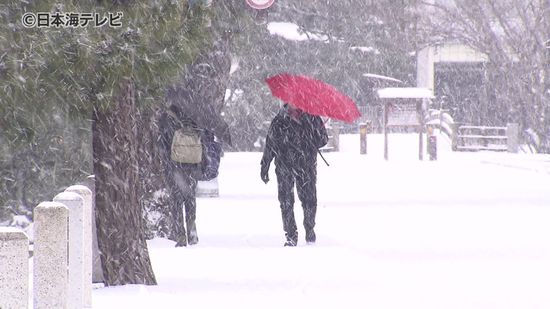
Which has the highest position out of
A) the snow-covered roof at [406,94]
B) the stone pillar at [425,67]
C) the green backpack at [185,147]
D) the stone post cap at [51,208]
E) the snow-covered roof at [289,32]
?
the snow-covered roof at [289,32]

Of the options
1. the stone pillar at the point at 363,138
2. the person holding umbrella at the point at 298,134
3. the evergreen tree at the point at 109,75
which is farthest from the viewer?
the stone pillar at the point at 363,138

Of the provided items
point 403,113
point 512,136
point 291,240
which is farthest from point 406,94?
point 291,240

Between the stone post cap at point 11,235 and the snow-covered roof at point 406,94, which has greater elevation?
the snow-covered roof at point 406,94

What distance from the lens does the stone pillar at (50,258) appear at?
20.5ft

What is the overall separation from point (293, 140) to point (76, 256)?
5.51 m

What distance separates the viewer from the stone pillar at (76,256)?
23.5 ft

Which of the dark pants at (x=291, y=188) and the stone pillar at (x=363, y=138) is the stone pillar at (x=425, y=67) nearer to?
the stone pillar at (x=363, y=138)

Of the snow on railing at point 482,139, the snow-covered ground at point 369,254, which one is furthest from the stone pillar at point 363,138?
the snow-covered ground at point 369,254

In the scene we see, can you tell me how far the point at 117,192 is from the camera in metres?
9.13

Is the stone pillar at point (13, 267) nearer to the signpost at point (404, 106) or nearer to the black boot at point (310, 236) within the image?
the black boot at point (310, 236)

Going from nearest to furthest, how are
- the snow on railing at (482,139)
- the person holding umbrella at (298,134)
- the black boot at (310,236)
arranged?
the person holding umbrella at (298,134), the black boot at (310,236), the snow on railing at (482,139)

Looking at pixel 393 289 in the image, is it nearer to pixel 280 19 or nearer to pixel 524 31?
pixel 524 31

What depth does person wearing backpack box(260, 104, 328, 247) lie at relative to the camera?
1250 centimetres

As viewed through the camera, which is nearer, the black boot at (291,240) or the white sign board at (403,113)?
the black boot at (291,240)
